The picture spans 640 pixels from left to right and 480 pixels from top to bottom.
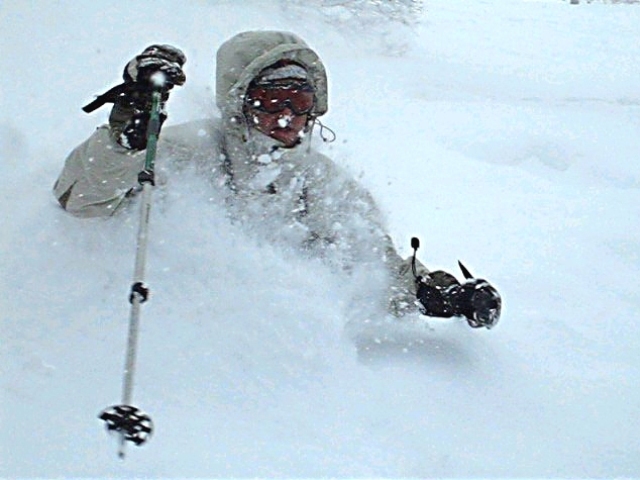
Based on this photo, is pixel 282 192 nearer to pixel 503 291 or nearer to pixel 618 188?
pixel 503 291

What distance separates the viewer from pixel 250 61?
3.02 metres

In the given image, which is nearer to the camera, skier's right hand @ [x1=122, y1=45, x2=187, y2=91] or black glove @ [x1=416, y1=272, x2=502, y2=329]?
skier's right hand @ [x1=122, y1=45, x2=187, y2=91]

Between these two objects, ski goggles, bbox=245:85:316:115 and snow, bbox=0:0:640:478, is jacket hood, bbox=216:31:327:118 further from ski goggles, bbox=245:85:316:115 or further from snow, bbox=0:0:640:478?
snow, bbox=0:0:640:478

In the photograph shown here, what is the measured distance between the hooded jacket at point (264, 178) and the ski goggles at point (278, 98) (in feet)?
0.16

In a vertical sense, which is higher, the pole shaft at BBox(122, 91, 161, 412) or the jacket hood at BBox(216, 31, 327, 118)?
the jacket hood at BBox(216, 31, 327, 118)

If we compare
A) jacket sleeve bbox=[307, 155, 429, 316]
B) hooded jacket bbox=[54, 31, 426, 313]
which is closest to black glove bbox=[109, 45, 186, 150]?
hooded jacket bbox=[54, 31, 426, 313]

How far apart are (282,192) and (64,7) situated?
17.6 ft

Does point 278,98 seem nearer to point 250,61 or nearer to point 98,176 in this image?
point 250,61

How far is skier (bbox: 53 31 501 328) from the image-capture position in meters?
2.88

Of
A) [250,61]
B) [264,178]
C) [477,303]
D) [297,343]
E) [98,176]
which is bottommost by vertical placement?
[297,343]

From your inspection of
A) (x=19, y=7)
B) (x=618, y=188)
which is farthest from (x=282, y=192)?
(x=19, y=7)

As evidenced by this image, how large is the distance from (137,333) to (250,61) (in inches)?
51.4

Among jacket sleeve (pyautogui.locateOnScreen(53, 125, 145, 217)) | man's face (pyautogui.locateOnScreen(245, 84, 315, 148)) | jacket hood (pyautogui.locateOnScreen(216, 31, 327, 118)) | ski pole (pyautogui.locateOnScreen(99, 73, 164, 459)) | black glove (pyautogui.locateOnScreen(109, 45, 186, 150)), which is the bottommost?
ski pole (pyautogui.locateOnScreen(99, 73, 164, 459))

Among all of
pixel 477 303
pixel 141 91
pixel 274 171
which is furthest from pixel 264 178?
pixel 477 303
